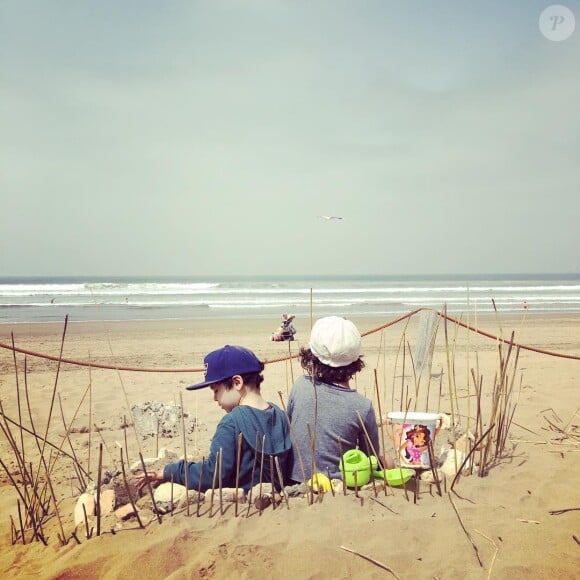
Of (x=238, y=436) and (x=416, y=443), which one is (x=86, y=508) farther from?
(x=416, y=443)

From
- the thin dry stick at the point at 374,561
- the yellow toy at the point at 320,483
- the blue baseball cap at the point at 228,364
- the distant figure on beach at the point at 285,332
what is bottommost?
the thin dry stick at the point at 374,561

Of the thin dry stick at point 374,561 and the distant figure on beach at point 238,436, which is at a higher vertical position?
the distant figure on beach at point 238,436

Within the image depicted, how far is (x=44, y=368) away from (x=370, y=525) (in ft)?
18.2

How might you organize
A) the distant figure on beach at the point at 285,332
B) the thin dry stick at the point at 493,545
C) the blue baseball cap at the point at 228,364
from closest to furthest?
the thin dry stick at the point at 493,545 < the blue baseball cap at the point at 228,364 < the distant figure on beach at the point at 285,332

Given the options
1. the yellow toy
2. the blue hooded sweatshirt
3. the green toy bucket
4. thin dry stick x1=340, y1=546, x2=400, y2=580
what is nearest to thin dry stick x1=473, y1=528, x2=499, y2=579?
thin dry stick x1=340, y1=546, x2=400, y2=580

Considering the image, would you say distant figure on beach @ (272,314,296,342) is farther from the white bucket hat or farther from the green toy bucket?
the green toy bucket

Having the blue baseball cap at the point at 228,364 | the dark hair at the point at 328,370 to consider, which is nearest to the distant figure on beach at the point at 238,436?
the blue baseball cap at the point at 228,364

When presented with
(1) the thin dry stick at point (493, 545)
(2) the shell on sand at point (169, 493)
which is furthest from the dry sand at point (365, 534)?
(2) the shell on sand at point (169, 493)

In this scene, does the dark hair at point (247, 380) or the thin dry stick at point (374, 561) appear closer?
the thin dry stick at point (374, 561)

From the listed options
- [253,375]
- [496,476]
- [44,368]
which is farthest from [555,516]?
[44,368]

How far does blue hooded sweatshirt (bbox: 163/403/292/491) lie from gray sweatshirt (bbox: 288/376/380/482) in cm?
14

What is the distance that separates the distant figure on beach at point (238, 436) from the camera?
213 cm

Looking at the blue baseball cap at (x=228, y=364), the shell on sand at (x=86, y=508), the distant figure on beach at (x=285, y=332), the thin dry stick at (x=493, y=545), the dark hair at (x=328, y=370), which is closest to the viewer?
the thin dry stick at (x=493, y=545)

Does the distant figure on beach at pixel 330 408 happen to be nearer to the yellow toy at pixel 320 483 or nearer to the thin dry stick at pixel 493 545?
the yellow toy at pixel 320 483
